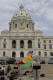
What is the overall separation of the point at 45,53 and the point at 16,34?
1750 centimetres

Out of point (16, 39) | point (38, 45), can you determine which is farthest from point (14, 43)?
point (38, 45)

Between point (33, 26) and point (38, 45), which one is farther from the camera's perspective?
point (33, 26)

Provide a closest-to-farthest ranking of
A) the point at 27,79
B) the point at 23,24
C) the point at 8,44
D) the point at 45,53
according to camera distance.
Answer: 1. the point at 27,79
2. the point at 8,44
3. the point at 45,53
4. the point at 23,24

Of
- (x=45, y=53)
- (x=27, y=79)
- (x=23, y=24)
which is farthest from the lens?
(x=23, y=24)

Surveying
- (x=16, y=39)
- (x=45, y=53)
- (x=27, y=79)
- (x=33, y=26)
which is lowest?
(x=27, y=79)

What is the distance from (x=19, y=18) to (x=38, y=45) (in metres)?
→ 22.8

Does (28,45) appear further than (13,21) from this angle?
No

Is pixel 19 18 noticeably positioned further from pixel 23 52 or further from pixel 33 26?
pixel 23 52

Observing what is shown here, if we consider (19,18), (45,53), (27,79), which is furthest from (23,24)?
(27,79)

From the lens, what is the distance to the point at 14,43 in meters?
99.6

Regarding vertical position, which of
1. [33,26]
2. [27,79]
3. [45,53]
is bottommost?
[27,79]

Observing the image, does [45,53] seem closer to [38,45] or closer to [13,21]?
[38,45]

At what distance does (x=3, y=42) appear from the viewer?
93688 mm

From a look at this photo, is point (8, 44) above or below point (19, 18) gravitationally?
below
